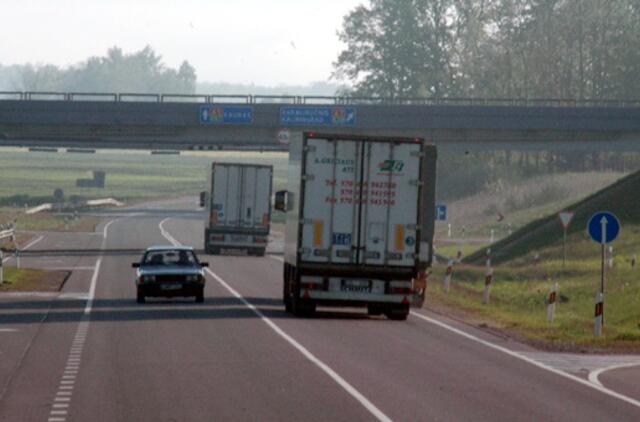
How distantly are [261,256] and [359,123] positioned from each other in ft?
51.1

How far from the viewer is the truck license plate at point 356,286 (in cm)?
3091

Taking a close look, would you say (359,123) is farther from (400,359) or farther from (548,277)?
(400,359)

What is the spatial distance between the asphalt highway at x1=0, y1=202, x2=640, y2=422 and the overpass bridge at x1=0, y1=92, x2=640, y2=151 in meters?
38.1

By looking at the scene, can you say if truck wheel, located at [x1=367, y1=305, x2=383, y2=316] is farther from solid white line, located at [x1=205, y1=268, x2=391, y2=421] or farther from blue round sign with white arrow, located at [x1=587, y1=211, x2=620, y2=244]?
blue round sign with white arrow, located at [x1=587, y1=211, x2=620, y2=244]

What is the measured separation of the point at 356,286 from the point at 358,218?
1.36m

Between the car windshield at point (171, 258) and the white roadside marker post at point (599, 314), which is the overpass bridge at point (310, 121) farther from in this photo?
the white roadside marker post at point (599, 314)

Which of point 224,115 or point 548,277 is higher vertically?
point 224,115

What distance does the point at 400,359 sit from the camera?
23047mm

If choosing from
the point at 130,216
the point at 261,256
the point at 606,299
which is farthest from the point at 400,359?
the point at 130,216

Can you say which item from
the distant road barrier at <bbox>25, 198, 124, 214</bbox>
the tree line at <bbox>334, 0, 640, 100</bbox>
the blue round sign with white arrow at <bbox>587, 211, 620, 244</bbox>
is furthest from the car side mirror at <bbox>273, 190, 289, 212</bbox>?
the tree line at <bbox>334, 0, 640, 100</bbox>

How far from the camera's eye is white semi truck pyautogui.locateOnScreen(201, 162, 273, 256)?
2331 inches

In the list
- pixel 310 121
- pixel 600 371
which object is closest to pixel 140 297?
pixel 600 371

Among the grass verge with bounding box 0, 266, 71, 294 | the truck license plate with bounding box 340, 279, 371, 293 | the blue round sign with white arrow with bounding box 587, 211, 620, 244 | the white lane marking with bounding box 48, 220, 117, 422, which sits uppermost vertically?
the blue round sign with white arrow with bounding box 587, 211, 620, 244

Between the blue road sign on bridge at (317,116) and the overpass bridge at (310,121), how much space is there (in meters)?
0.05
